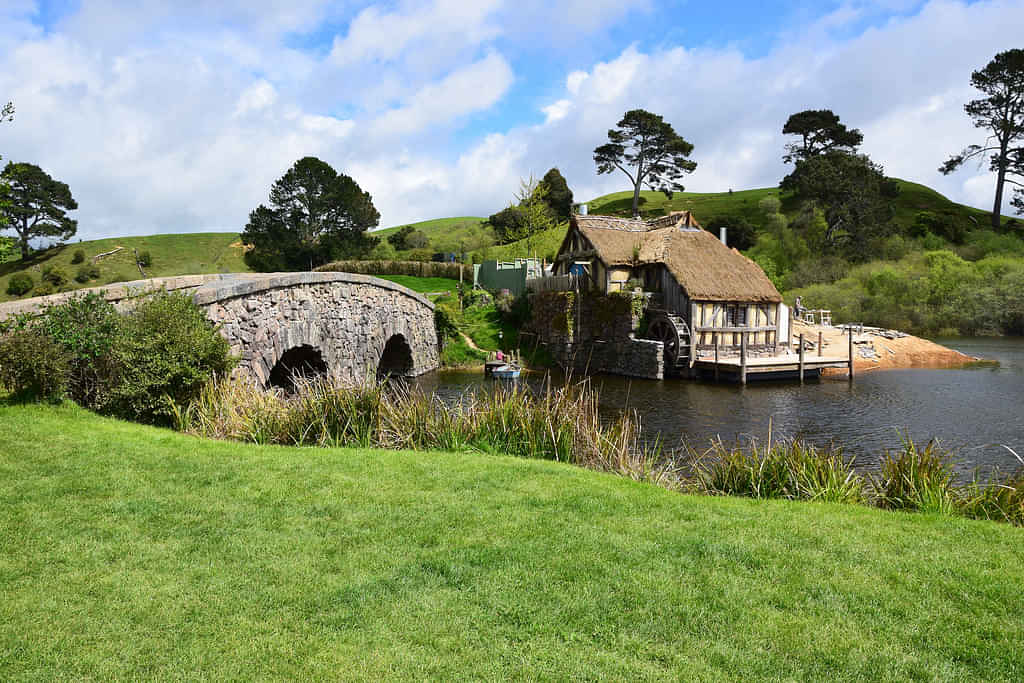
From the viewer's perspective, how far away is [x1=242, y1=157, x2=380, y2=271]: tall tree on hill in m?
59.3

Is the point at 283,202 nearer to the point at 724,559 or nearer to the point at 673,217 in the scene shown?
the point at 673,217

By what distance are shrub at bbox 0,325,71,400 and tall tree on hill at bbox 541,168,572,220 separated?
57.4m

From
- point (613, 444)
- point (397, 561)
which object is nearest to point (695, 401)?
point (613, 444)

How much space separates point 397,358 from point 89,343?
56.8ft

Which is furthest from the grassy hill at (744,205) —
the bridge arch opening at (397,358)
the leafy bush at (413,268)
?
the bridge arch opening at (397,358)

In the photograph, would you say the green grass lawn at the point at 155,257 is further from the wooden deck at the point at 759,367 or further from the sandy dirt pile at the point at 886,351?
the sandy dirt pile at the point at 886,351

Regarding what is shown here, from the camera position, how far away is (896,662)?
12.8ft

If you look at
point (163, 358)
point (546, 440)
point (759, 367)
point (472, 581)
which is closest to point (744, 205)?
point (759, 367)

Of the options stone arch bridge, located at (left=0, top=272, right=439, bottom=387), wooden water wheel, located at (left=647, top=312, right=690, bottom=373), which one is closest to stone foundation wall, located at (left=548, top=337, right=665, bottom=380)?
wooden water wheel, located at (left=647, top=312, right=690, bottom=373)

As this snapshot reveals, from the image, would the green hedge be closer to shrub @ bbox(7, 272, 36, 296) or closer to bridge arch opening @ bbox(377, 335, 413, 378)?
bridge arch opening @ bbox(377, 335, 413, 378)

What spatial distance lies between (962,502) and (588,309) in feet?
83.2

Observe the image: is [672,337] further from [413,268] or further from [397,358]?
[413,268]

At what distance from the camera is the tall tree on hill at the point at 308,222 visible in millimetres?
59281

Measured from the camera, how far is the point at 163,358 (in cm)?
1065
